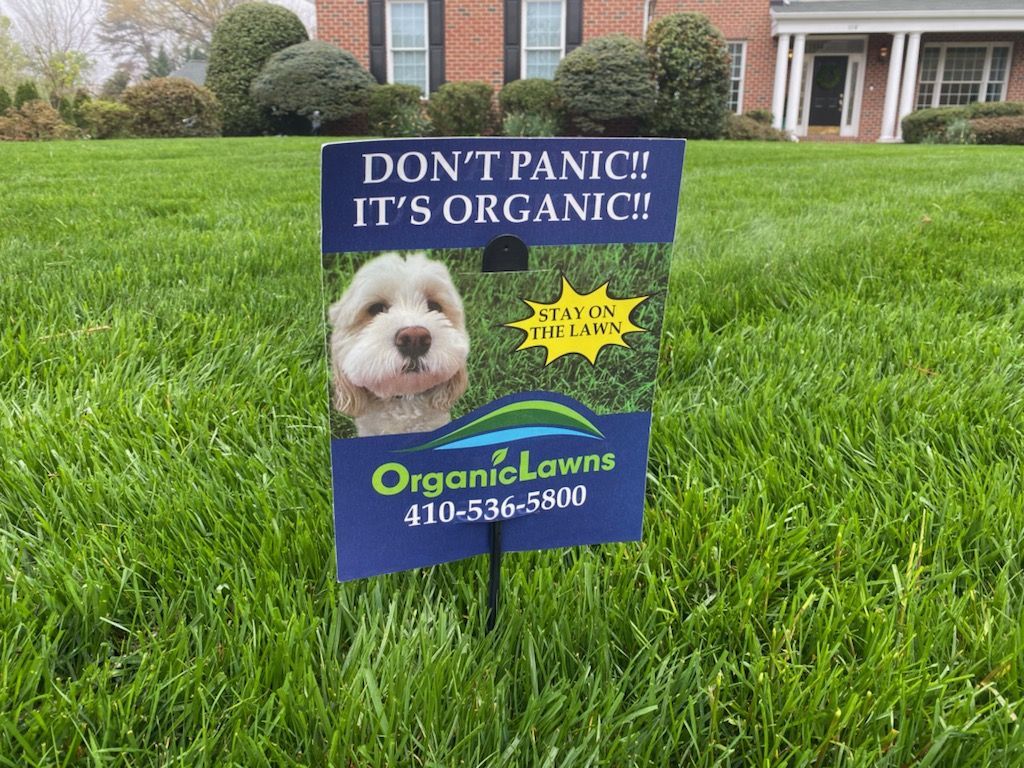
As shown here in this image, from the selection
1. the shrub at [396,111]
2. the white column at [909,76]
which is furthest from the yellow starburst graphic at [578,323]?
the white column at [909,76]

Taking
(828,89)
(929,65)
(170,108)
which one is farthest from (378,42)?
(929,65)

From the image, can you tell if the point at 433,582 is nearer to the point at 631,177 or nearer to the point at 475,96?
the point at 631,177

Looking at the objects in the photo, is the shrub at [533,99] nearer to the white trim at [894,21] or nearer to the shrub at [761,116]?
the shrub at [761,116]

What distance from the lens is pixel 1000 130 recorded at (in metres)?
16.4

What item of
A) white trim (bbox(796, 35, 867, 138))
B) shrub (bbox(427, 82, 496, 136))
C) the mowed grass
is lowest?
the mowed grass

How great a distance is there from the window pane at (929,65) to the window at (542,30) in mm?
11892

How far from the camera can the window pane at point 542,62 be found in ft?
60.0

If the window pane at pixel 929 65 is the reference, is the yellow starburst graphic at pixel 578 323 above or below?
below

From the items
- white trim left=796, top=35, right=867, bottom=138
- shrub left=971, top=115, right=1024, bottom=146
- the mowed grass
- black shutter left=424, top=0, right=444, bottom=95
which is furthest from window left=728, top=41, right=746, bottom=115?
the mowed grass

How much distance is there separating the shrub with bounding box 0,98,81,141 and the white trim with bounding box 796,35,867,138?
1869 centimetres

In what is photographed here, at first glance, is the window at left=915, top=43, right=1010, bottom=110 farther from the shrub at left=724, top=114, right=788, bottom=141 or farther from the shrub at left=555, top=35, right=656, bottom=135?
the shrub at left=555, top=35, right=656, bottom=135

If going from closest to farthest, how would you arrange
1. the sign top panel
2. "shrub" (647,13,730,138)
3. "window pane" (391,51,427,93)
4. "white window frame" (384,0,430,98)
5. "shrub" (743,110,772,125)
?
the sign top panel, "shrub" (647,13,730,138), "white window frame" (384,0,430,98), "window pane" (391,51,427,93), "shrub" (743,110,772,125)

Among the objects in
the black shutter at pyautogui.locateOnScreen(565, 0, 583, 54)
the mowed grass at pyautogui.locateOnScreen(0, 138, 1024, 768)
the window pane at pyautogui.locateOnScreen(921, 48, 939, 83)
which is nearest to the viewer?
the mowed grass at pyautogui.locateOnScreen(0, 138, 1024, 768)

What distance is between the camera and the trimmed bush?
1743 cm
